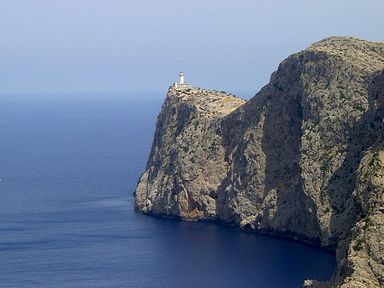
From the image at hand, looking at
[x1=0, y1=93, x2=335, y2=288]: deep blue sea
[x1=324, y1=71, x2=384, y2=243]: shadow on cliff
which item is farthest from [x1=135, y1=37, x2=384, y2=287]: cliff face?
[x1=0, y1=93, x2=335, y2=288]: deep blue sea

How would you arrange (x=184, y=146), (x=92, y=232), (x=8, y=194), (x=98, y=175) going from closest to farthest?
(x=92, y=232) → (x=184, y=146) → (x=8, y=194) → (x=98, y=175)

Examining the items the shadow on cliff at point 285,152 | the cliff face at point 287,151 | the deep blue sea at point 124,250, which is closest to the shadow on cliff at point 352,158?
the cliff face at point 287,151

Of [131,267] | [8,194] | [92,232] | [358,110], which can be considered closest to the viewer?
[131,267]

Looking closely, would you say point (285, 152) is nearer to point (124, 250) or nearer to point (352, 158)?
point (352, 158)

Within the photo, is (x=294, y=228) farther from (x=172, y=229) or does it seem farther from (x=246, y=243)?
(x=172, y=229)

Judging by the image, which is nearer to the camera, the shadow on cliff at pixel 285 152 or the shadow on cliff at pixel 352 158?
the shadow on cliff at pixel 352 158

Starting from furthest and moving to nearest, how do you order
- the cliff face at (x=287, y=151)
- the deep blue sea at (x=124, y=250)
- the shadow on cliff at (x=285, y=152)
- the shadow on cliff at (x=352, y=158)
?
1. the shadow on cliff at (x=285, y=152)
2. the cliff face at (x=287, y=151)
3. the shadow on cliff at (x=352, y=158)
4. the deep blue sea at (x=124, y=250)

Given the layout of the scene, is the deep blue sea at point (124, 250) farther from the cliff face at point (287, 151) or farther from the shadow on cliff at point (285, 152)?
the cliff face at point (287, 151)

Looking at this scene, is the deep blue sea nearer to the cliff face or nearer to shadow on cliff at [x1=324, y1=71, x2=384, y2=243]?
the cliff face

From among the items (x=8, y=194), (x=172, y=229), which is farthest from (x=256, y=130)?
(x=8, y=194)

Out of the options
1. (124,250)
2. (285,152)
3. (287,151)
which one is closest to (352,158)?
(287,151)
